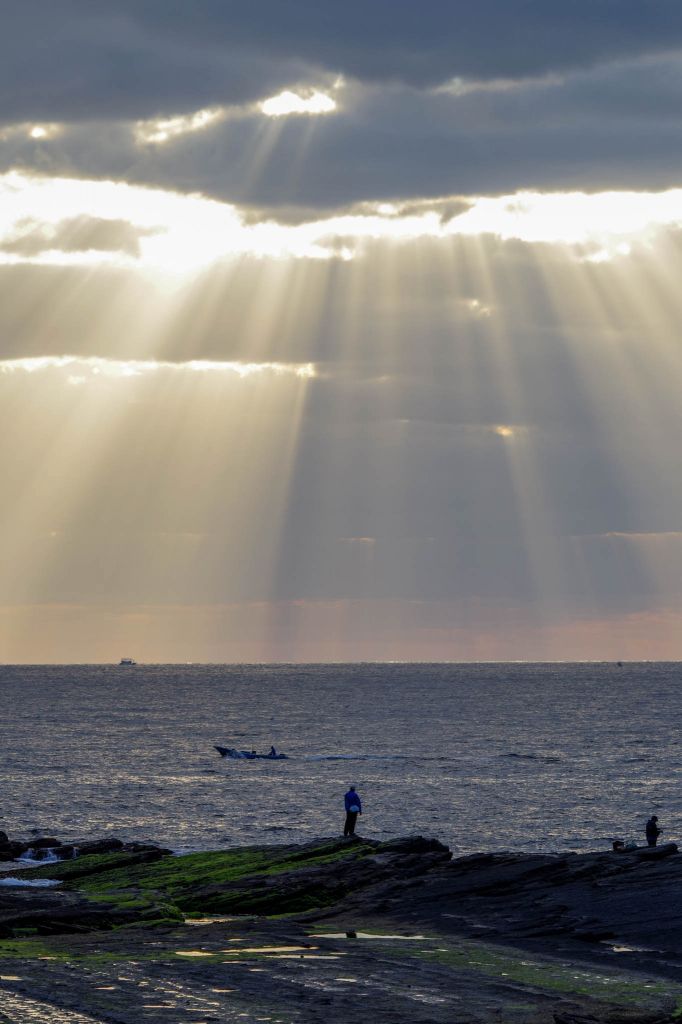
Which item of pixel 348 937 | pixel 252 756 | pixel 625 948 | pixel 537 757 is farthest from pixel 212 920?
pixel 537 757

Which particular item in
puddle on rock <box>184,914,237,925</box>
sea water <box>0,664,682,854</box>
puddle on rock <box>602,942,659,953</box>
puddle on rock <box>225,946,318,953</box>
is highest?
sea water <box>0,664,682,854</box>

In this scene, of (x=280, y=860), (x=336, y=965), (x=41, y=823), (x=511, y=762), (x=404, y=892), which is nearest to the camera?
(x=336, y=965)

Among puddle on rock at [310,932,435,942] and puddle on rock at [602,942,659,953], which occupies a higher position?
puddle on rock at [602,942,659,953]

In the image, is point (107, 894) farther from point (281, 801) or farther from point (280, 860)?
point (281, 801)

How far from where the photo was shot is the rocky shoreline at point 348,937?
28.6m

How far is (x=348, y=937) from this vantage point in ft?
121

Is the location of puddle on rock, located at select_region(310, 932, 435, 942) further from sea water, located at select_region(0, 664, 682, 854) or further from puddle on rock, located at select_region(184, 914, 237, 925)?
sea water, located at select_region(0, 664, 682, 854)

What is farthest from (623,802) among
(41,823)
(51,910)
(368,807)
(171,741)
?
(171,741)

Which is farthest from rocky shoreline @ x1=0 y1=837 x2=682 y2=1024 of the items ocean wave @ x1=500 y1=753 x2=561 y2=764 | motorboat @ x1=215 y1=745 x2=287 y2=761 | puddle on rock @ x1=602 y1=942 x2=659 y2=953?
motorboat @ x1=215 y1=745 x2=287 y2=761

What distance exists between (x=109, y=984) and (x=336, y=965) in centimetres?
583

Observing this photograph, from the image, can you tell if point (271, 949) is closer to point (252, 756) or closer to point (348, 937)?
point (348, 937)

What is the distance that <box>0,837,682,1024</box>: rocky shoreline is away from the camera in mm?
28641

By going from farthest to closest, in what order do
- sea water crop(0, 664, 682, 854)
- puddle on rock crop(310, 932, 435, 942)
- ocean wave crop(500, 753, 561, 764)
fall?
ocean wave crop(500, 753, 561, 764) < sea water crop(0, 664, 682, 854) < puddle on rock crop(310, 932, 435, 942)

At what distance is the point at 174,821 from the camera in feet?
281
